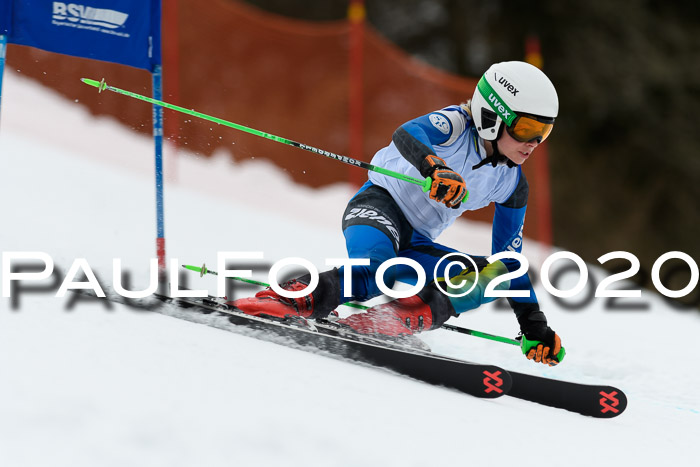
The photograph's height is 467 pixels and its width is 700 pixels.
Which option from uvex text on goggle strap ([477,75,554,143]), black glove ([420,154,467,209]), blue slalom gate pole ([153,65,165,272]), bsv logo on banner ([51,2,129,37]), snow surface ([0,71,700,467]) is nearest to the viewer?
snow surface ([0,71,700,467])

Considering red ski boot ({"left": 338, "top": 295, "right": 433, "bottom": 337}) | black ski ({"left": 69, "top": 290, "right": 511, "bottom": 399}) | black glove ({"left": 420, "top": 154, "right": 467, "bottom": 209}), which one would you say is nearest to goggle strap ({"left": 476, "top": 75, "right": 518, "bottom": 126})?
black glove ({"left": 420, "top": 154, "right": 467, "bottom": 209})

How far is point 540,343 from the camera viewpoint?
145 inches

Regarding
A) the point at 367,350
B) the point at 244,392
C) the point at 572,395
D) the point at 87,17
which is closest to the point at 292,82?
the point at 87,17

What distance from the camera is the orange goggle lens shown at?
3.41m

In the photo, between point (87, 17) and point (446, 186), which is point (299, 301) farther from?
point (87, 17)

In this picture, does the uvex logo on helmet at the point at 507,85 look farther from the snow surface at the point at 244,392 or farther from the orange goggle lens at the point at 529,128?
the snow surface at the point at 244,392

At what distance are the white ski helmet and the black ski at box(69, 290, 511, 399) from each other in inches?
41.0

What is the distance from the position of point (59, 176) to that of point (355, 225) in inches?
151

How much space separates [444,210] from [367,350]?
929 mm

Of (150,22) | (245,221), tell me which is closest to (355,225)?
(150,22)

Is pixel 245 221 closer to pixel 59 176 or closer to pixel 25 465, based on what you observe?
pixel 59 176

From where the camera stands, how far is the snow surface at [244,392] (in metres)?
1.95

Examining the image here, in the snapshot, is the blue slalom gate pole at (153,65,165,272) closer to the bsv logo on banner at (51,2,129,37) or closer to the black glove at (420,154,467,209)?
the bsv logo on banner at (51,2,129,37)

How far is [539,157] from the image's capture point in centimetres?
813
